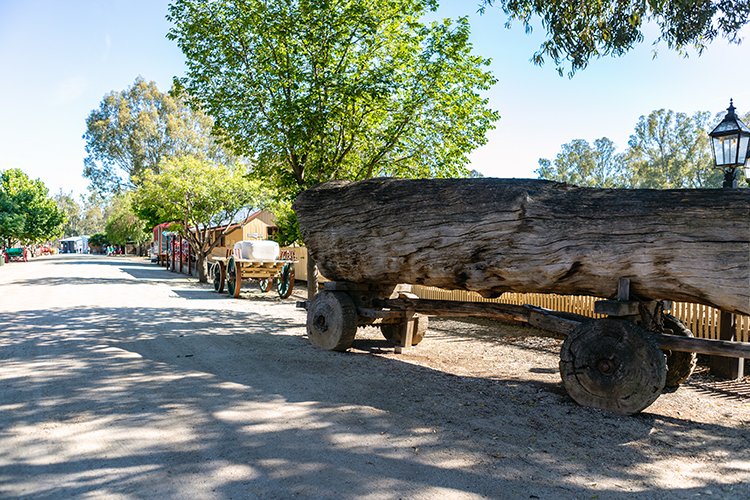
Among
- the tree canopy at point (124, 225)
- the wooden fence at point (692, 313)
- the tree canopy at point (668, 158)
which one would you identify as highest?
the tree canopy at point (668, 158)

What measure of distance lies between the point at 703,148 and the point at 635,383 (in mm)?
49848

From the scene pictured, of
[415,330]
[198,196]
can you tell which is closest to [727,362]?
[415,330]

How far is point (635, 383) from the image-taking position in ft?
14.3

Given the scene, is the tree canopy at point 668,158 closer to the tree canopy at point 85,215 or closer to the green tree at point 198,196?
the green tree at point 198,196

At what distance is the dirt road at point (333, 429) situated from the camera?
10.3 ft

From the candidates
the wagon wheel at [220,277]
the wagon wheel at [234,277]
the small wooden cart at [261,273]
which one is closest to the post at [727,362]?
the small wooden cart at [261,273]

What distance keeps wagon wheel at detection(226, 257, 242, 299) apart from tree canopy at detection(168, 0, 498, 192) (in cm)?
543

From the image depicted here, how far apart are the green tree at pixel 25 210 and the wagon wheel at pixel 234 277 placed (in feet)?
120

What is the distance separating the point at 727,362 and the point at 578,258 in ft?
9.69

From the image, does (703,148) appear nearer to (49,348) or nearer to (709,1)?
(709,1)

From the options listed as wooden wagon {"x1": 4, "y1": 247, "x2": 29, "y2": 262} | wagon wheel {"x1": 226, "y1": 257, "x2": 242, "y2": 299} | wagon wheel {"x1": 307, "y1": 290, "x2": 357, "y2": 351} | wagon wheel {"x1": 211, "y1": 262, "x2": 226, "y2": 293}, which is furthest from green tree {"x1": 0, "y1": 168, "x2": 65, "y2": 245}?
wagon wheel {"x1": 307, "y1": 290, "x2": 357, "y2": 351}

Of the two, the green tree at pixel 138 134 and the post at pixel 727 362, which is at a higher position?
the green tree at pixel 138 134

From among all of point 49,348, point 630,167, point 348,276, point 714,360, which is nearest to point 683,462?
point 714,360

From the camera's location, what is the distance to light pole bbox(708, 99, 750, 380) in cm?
618
